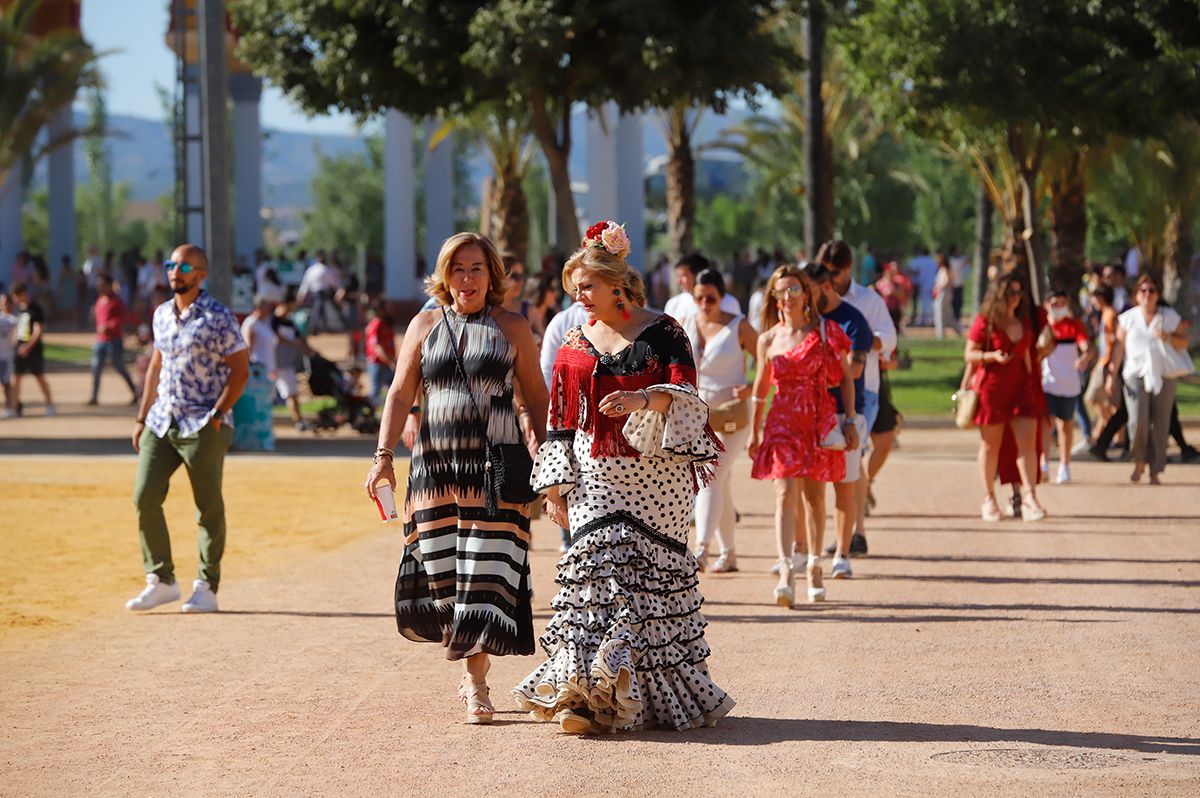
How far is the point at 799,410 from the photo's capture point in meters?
10.0

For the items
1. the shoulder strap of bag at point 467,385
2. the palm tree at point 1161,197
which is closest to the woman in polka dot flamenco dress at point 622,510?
the shoulder strap of bag at point 467,385

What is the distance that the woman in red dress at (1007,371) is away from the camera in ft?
43.7

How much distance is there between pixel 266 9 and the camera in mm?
23281

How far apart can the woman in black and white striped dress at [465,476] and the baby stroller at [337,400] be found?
14.0 meters

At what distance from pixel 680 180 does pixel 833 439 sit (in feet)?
82.6

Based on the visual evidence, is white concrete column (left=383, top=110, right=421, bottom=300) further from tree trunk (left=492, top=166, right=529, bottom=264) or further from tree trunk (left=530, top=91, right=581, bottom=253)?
tree trunk (left=530, top=91, right=581, bottom=253)

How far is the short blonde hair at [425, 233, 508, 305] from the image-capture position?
7.22 m

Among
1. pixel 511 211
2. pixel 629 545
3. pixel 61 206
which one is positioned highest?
pixel 61 206

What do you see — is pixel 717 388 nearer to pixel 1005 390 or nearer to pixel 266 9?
pixel 1005 390

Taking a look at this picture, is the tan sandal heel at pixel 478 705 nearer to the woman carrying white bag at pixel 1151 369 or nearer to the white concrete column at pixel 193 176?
the woman carrying white bag at pixel 1151 369

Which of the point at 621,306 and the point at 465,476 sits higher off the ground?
the point at 621,306

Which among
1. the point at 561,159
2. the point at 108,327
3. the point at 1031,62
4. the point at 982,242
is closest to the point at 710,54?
the point at 561,159

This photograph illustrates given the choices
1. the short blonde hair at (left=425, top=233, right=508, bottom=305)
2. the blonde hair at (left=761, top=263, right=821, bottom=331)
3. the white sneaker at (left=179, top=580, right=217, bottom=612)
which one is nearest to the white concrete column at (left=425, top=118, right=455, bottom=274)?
the blonde hair at (left=761, top=263, right=821, bottom=331)

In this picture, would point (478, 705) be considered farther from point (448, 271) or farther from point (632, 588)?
point (448, 271)
